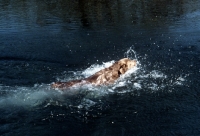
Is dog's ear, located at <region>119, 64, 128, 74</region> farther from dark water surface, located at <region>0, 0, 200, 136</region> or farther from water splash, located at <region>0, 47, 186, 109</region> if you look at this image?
dark water surface, located at <region>0, 0, 200, 136</region>

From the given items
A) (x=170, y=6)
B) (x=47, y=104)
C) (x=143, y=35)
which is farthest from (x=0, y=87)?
(x=170, y=6)

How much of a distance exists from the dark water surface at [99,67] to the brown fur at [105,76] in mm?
412

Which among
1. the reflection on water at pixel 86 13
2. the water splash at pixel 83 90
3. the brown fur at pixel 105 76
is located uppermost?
the reflection on water at pixel 86 13

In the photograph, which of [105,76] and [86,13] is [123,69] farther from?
[86,13]

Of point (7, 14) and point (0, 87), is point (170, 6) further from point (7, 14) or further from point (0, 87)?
point (0, 87)

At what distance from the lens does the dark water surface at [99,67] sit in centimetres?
1289

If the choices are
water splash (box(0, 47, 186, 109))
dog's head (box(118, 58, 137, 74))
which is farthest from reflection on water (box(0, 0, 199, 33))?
water splash (box(0, 47, 186, 109))

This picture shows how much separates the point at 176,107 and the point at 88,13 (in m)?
19.6

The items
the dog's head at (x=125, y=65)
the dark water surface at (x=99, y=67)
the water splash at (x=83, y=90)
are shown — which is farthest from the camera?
the dog's head at (x=125, y=65)

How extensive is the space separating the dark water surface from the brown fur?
1.35 feet

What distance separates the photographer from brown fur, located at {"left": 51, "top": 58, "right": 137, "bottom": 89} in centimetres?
1538

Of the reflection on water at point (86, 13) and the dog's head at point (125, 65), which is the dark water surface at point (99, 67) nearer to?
the reflection on water at point (86, 13)

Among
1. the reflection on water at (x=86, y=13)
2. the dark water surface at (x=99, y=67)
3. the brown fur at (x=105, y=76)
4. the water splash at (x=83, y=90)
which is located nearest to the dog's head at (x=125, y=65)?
the brown fur at (x=105, y=76)

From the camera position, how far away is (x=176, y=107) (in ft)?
46.0
